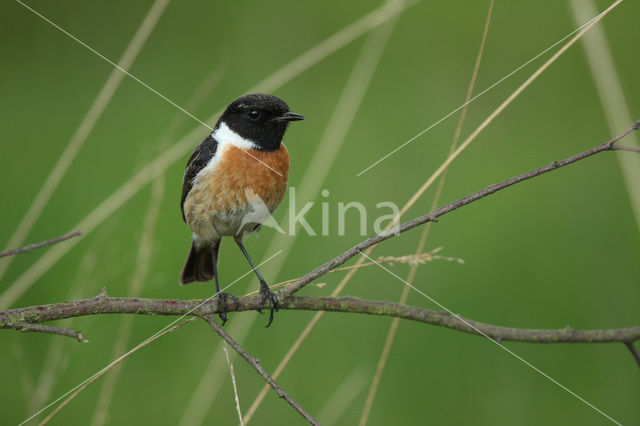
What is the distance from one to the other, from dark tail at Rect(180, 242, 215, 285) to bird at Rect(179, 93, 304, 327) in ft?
1.36

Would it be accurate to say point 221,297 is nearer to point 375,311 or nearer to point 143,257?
point 143,257

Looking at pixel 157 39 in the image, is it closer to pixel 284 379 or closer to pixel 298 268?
pixel 298 268

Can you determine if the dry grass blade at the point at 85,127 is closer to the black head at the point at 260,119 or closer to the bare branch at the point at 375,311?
the bare branch at the point at 375,311

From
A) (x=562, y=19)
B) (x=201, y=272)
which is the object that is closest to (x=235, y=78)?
(x=201, y=272)

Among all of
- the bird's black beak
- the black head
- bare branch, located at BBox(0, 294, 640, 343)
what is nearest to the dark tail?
the black head

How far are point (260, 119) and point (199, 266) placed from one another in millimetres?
956

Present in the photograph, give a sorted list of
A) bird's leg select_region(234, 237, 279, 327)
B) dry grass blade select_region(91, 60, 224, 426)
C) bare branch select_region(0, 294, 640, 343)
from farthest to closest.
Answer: dry grass blade select_region(91, 60, 224, 426) < bird's leg select_region(234, 237, 279, 327) < bare branch select_region(0, 294, 640, 343)

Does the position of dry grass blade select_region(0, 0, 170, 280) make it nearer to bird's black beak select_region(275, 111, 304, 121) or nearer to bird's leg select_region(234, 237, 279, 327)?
bird's leg select_region(234, 237, 279, 327)

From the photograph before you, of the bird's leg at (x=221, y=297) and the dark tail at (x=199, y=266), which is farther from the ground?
the bird's leg at (x=221, y=297)

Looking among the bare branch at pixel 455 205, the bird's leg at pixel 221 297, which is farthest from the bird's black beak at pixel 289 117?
the bare branch at pixel 455 205

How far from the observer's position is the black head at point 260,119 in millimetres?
2869

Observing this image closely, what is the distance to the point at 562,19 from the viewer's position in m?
4.75

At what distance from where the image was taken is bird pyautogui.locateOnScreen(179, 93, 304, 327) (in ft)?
9.36

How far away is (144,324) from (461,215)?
1.85 m
